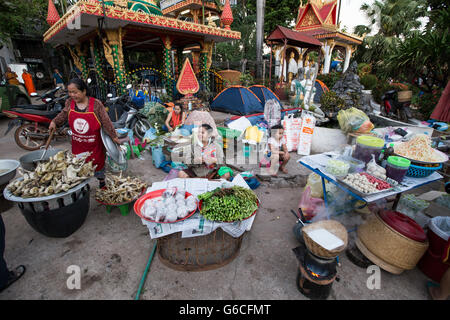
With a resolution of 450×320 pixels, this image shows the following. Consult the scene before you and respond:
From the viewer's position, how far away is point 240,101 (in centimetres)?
916

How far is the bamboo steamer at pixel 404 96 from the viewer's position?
798cm

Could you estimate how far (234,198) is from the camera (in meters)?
2.37

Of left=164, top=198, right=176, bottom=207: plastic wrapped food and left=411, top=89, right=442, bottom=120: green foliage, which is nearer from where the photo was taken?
left=164, top=198, right=176, bottom=207: plastic wrapped food

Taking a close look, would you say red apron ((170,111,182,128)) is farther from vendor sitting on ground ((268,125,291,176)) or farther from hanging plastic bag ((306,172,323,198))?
hanging plastic bag ((306,172,323,198))

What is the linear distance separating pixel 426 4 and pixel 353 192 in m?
26.3

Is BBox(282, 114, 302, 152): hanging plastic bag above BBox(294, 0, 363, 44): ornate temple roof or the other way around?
the other way around

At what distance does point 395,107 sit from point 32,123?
1244 centimetres

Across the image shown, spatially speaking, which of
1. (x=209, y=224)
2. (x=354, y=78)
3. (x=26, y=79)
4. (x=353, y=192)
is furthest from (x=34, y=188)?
(x=26, y=79)

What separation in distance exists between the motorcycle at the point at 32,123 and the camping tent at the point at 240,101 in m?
5.98

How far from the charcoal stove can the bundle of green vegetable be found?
726mm

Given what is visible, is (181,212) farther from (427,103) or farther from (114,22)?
(427,103)

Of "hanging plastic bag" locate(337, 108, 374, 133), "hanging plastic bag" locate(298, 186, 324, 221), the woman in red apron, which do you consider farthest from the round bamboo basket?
the woman in red apron

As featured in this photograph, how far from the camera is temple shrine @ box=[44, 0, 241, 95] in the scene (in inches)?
272

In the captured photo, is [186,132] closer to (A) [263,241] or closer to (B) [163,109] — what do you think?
(B) [163,109]
